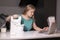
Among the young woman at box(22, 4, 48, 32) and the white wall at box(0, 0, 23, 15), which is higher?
the white wall at box(0, 0, 23, 15)

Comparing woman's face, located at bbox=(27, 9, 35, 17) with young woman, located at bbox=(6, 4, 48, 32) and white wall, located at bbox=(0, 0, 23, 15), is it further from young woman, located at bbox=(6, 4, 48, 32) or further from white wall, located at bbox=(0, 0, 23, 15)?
white wall, located at bbox=(0, 0, 23, 15)

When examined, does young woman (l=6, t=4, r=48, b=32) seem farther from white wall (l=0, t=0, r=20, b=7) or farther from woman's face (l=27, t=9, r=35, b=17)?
white wall (l=0, t=0, r=20, b=7)

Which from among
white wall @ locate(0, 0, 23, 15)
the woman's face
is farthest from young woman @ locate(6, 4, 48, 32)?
white wall @ locate(0, 0, 23, 15)

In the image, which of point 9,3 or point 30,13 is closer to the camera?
point 30,13

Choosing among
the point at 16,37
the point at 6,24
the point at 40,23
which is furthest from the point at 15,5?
the point at 16,37

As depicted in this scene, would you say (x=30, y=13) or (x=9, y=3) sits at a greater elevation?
(x=9, y=3)

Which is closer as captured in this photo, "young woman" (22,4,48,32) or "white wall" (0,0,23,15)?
"young woman" (22,4,48,32)

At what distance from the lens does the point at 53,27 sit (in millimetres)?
1147

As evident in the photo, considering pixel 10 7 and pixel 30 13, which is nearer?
pixel 30 13

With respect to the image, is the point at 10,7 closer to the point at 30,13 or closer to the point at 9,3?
the point at 9,3

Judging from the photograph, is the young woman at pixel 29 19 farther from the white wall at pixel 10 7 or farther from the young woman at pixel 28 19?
the white wall at pixel 10 7

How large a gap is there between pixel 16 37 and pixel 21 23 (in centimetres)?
28

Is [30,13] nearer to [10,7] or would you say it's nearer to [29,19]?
[29,19]

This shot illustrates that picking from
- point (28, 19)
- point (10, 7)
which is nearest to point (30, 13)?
point (28, 19)
